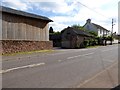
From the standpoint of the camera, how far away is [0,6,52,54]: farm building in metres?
26.2

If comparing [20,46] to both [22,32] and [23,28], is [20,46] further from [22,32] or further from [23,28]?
[23,28]

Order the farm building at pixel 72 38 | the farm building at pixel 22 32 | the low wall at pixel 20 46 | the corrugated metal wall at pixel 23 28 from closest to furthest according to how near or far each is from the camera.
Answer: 1. the low wall at pixel 20 46
2. the farm building at pixel 22 32
3. the corrugated metal wall at pixel 23 28
4. the farm building at pixel 72 38

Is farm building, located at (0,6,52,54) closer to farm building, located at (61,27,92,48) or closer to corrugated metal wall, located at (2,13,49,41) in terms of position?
corrugated metal wall, located at (2,13,49,41)

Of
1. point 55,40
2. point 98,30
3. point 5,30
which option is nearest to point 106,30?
point 98,30

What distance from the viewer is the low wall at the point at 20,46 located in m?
24.8

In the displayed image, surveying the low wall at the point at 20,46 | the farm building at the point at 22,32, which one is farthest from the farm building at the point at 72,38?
the low wall at the point at 20,46

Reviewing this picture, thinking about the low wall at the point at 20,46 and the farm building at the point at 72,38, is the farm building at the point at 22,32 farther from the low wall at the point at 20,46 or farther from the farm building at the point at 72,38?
the farm building at the point at 72,38

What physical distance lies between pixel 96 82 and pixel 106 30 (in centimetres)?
9707

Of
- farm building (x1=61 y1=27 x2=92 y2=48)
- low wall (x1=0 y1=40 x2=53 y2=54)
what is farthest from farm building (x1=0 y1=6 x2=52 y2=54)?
farm building (x1=61 y1=27 x2=92 y2=48)

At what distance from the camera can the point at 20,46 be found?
2728 centimetres

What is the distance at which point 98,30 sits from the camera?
9025 cm

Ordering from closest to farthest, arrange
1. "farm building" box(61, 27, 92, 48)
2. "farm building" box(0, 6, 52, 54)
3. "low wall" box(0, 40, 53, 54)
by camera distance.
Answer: "low wall" box(0, 40, 53, 54) → "farm building" box(0, 6, 52, 54) → "farm building" box(61, 27, 92, 48)

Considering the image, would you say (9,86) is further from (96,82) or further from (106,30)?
(106,30)

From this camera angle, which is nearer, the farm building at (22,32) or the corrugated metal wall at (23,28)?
the farm building at (22,32)
